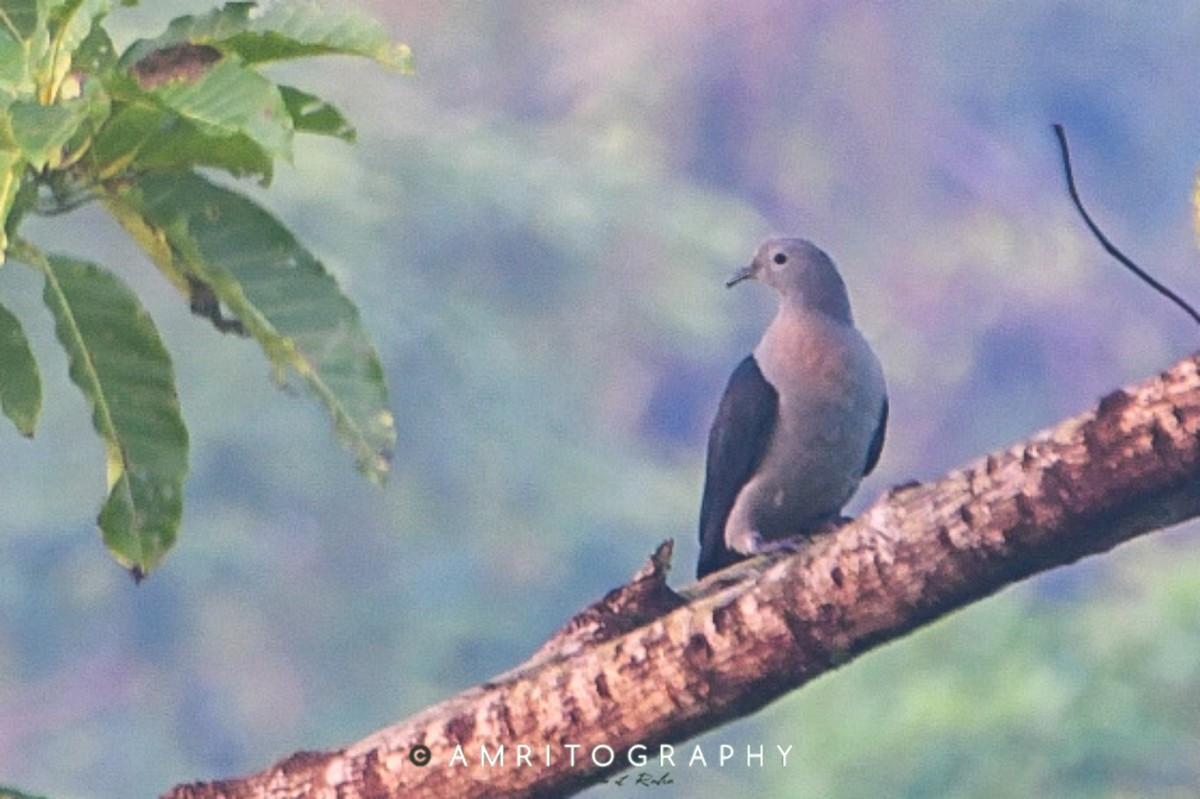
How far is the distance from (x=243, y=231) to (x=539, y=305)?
2.03 metres

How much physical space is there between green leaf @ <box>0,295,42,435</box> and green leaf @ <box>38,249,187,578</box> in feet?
0.10

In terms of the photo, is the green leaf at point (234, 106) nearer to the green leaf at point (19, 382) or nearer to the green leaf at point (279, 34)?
the green leaf at point (279, 34)

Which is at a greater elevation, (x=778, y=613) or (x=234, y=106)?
(x=234, y=106)

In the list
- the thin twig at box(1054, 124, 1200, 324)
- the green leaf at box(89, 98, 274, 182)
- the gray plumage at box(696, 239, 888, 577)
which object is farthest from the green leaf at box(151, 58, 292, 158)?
the gray plumage at box(696, 239, 888, 577)

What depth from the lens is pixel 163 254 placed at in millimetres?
1456

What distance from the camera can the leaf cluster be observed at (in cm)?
130

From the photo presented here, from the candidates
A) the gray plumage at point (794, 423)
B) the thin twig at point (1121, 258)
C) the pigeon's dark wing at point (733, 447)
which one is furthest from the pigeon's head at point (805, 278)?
the thin twig at point (1121, 258)

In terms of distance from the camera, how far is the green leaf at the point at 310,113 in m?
1.39

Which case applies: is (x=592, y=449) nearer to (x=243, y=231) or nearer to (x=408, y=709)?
(x=408, y=709)

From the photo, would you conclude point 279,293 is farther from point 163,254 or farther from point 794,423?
point 794,423

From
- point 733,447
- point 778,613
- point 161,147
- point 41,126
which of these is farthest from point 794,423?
point 41,126

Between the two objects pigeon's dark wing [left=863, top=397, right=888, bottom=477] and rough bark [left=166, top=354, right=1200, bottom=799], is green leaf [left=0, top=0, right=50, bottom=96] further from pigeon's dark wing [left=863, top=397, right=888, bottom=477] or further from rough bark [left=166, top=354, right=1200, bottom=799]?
pigeon's dark wing [left=863, top=397, right=888, bottom=477]

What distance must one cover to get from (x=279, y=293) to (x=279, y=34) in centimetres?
21

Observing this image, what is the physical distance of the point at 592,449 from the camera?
3.28m
